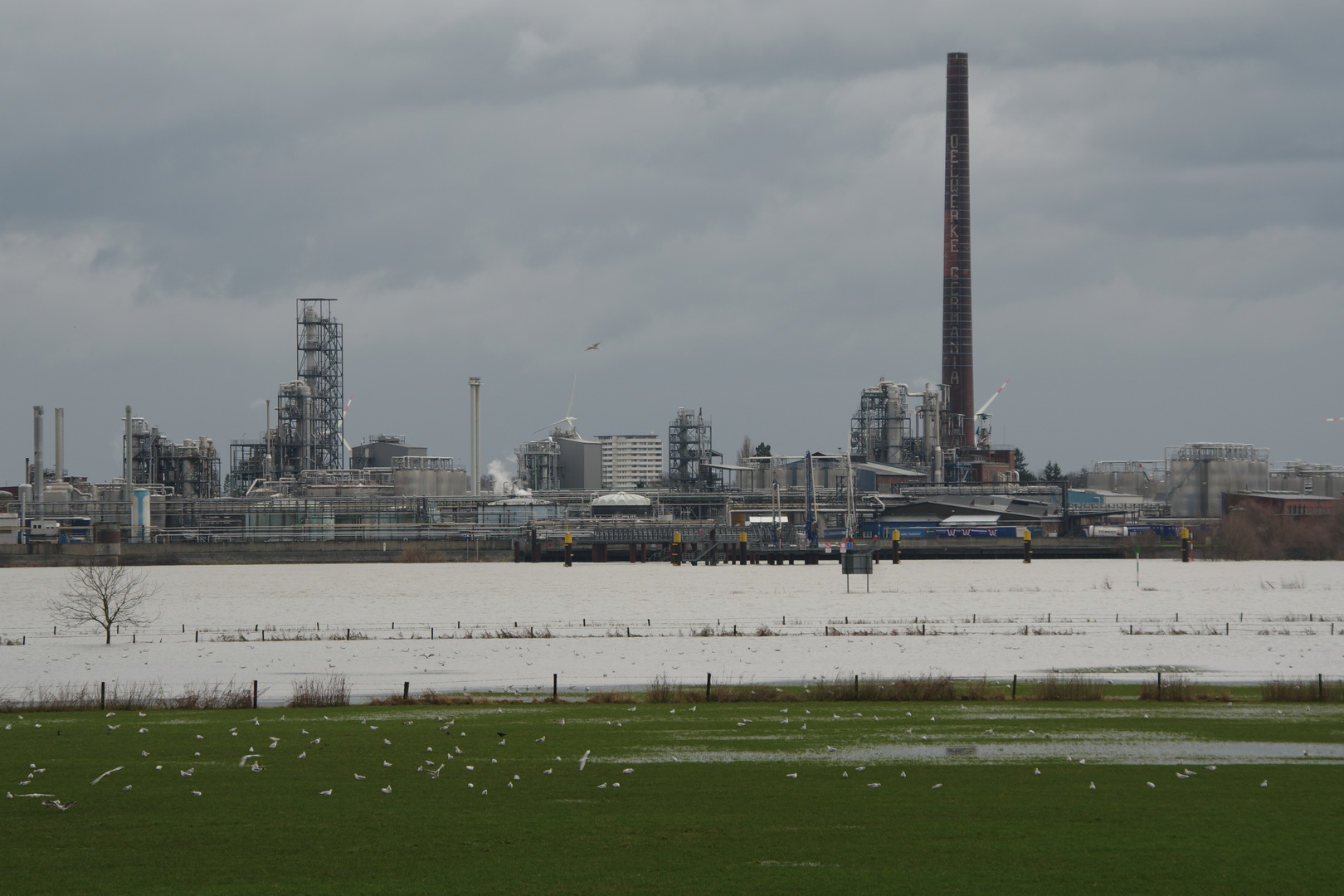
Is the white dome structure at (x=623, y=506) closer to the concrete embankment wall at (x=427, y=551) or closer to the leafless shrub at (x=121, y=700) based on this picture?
the concrete embankment wall at (x=427, y=551)

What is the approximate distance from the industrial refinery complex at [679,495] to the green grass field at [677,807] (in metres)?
120

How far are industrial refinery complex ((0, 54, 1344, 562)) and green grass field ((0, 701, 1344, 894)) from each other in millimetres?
120370

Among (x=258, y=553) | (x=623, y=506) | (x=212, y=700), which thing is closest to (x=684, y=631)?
(x=212, y=700)

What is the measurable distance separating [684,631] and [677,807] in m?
36.7

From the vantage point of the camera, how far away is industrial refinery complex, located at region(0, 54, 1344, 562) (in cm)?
15438

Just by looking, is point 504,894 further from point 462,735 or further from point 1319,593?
point 1319,593

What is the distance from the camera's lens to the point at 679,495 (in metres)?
174

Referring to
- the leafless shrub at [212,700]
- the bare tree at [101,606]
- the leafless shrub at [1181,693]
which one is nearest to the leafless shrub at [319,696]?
the leafless shrub at [212,700]

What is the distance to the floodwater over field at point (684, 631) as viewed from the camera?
37.5 metres

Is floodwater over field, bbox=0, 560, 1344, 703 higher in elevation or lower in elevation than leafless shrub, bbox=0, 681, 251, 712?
lower

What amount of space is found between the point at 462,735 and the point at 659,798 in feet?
21.5

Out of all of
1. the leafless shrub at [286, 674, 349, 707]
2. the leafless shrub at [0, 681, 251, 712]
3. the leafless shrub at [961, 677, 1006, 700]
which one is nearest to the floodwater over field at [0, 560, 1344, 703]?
the leafless shrub at [286, 674, 349, 707]

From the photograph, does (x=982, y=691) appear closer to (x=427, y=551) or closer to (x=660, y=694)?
(x=660, y=694)

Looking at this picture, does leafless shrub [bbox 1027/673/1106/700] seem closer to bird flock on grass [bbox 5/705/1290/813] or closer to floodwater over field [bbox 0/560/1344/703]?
floodwater over field [bbox 0/560/1344/703]
